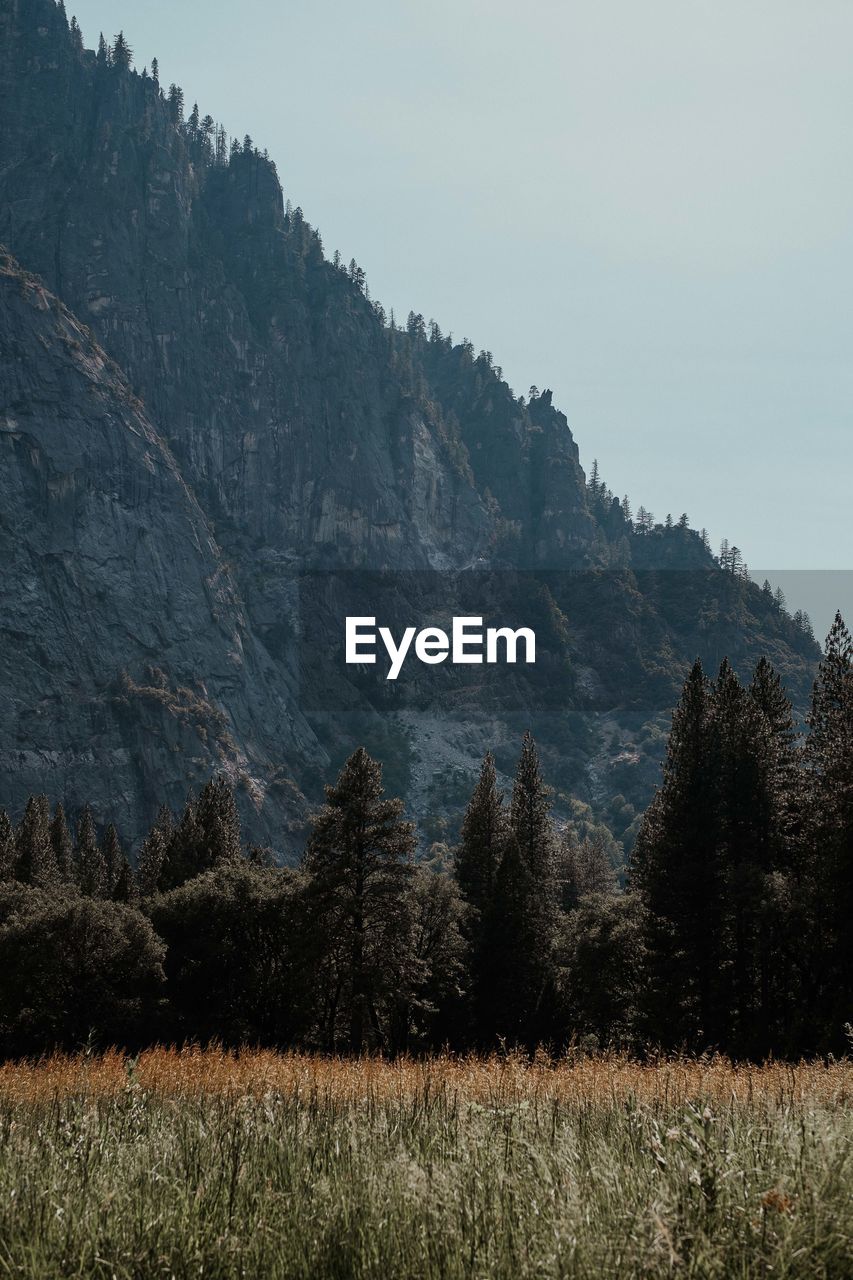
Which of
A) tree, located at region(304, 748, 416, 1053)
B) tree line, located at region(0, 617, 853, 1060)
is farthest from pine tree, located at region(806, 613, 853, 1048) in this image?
tree, located at region(304, 748, 416, 1053)

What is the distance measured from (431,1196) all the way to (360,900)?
3775 cm

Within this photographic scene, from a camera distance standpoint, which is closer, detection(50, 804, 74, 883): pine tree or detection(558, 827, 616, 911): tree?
detection(558, 827, 616, 911): tree

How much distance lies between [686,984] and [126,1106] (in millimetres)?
36145

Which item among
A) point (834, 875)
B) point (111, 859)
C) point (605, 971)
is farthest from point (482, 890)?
point (111, 859)

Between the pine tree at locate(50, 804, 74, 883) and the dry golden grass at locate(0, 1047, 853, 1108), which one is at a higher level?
the dry golden grass at locate(0, 1047, 853, 1108)

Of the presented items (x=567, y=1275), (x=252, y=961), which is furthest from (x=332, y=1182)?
(x=252, y=961)

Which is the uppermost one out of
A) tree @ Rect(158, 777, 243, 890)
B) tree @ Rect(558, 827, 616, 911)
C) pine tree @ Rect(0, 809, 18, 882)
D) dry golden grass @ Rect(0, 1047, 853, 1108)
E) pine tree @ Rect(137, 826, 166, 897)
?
dry golden grass @ Rect(0, 1047, 853, 1108)

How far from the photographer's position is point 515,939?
182 ft

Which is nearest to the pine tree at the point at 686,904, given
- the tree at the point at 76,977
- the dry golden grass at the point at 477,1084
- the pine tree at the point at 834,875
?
the pine tree at the point at 834,875

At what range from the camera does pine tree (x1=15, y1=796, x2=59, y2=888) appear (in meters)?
84.1

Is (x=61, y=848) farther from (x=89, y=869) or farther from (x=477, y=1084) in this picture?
(x=477, y=1084)

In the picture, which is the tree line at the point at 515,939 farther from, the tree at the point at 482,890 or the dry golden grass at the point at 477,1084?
the dry golden grass at the point at 477,1084

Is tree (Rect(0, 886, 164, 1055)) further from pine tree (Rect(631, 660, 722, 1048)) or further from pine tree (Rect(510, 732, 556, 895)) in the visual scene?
pine tree (Rect(510, 732, 556, 895))

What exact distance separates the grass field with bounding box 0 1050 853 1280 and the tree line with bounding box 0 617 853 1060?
27.3 metres
